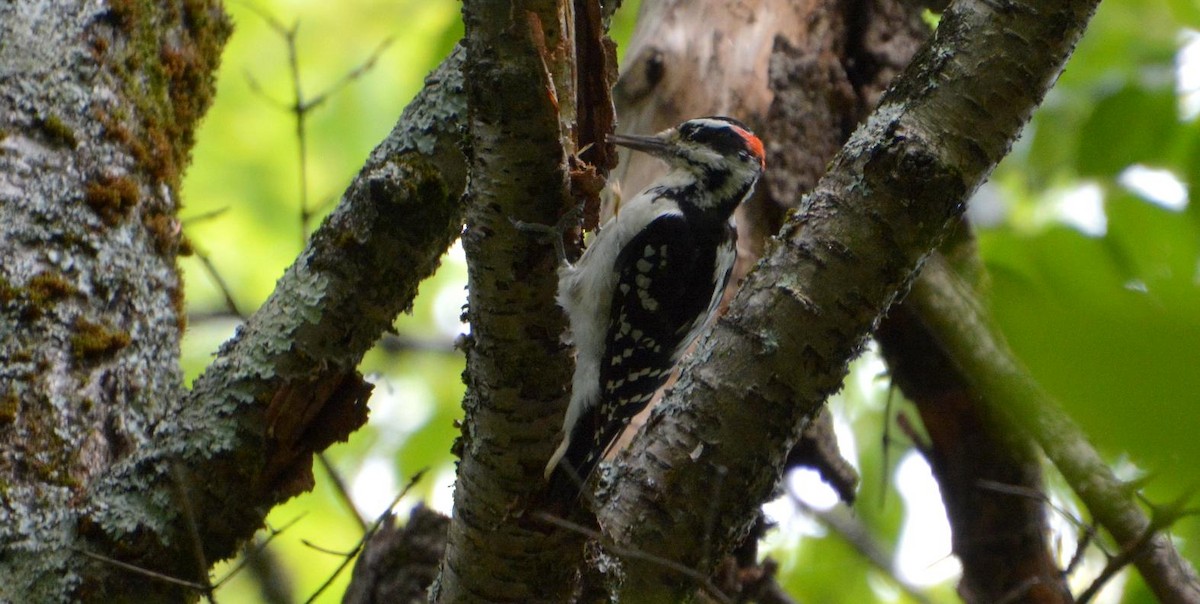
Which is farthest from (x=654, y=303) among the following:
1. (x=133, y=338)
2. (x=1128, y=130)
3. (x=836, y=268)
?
(x=133, y=338)

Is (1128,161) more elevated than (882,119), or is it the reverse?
(882,119)

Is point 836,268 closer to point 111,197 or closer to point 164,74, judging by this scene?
point 111,197

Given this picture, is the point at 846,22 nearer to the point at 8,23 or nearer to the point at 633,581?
the point at 633,581

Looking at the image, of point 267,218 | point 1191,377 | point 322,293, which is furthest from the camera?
point 267,218

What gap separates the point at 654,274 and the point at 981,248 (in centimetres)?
103

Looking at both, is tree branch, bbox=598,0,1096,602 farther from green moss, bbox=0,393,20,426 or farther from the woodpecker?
green moss, bbox=0,393,20,426

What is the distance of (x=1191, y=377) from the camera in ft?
2.02

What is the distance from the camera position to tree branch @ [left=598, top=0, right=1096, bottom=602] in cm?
230

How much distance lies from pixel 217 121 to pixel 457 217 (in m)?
4.06

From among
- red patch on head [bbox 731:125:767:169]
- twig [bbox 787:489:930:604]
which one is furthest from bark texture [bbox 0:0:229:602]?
twig [bbox 787:489:930:604]

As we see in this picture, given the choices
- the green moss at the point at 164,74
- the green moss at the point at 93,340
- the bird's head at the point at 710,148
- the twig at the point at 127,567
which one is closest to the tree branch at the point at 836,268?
the twig at the point at 127,567

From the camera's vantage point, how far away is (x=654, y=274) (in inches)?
130

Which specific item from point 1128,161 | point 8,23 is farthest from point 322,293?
point 1128,161

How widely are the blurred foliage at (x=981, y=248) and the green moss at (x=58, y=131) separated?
1.88ft
